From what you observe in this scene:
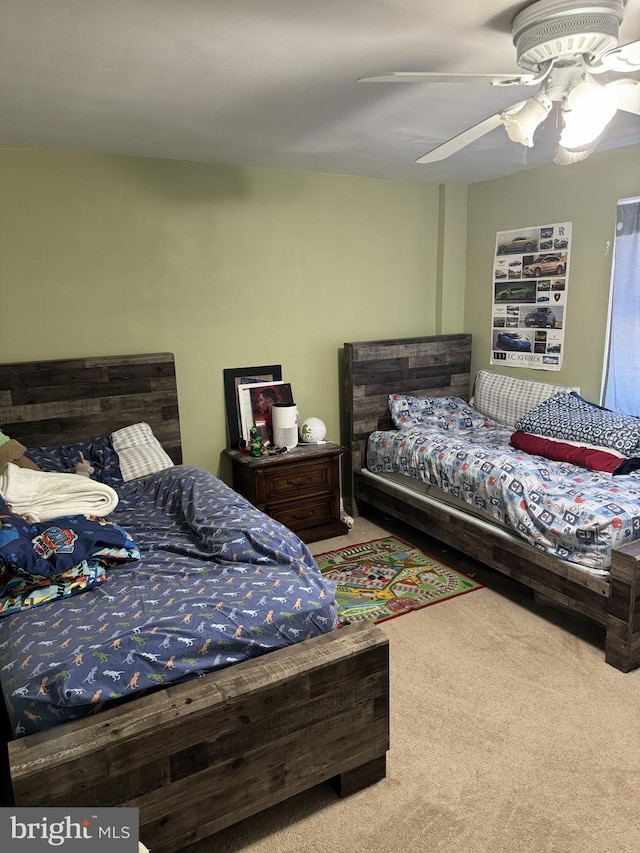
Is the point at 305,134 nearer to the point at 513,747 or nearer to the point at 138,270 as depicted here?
the point at 138,270

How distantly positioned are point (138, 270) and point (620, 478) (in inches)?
112

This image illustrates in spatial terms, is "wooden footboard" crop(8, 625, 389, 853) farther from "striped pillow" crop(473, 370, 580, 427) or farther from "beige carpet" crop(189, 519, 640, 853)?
"striped pillow" crop(473, 370, 580, 427)

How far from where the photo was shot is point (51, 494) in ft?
7.86

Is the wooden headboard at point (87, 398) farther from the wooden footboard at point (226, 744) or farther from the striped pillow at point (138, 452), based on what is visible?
the wooden footboard at point (226, 744)

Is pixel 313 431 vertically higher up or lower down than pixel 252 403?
lower down

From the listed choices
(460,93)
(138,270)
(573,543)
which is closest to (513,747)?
(573,543)

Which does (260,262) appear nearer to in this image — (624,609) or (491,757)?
(624,609)

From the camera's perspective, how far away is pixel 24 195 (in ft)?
10.1

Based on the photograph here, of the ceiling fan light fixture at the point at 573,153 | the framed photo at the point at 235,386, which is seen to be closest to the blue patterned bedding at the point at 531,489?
the framed photo at the point at 235,386

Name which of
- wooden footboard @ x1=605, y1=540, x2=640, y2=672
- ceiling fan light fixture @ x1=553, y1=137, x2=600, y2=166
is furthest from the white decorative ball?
ceiling fan light fixture @ x1=553, y1=137, x2=600, y2=166

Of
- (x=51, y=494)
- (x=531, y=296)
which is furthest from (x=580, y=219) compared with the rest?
(x=51, y=494)

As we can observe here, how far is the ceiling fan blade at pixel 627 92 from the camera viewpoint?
1.75 m

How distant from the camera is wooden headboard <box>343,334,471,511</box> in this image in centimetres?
404

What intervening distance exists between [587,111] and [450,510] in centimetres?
213
